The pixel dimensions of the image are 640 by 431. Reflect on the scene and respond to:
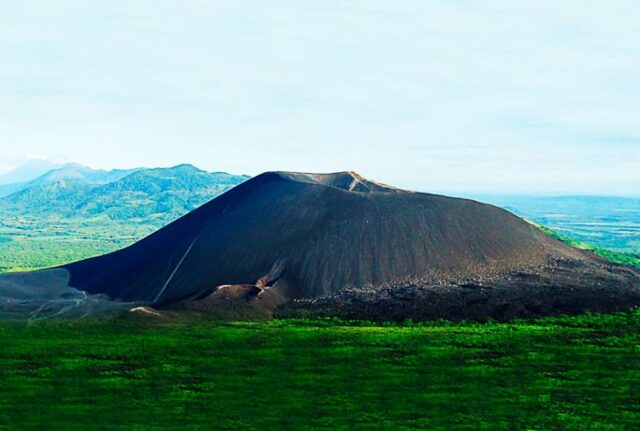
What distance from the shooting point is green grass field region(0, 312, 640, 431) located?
139ft

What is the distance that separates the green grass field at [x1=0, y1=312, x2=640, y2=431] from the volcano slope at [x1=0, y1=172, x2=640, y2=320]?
17.3 feet

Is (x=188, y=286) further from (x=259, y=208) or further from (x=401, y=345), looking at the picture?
(x=401, y=345)

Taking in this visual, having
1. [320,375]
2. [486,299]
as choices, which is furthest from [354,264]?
[320,375]

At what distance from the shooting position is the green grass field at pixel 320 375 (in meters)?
42.3

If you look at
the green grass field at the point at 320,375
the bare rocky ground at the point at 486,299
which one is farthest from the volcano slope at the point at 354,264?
the green grass field at the point at 320,375

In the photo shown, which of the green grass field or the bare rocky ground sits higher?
the bare rocky ground

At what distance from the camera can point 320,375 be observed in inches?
1957

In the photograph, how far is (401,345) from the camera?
2194 inches

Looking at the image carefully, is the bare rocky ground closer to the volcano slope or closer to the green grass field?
the volcano slope

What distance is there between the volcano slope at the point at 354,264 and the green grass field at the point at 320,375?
5270 millimetres

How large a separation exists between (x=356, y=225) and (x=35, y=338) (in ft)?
131

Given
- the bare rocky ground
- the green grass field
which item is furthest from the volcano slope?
the green grass field

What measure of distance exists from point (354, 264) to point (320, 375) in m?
28.0

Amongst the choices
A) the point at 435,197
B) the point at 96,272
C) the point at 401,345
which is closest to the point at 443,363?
the point at 401,345
